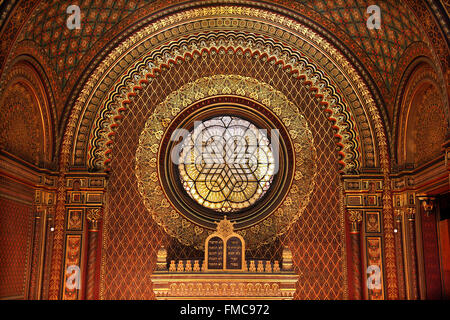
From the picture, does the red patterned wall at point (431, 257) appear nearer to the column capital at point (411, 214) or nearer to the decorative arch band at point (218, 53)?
the column capital at point (411, 214)

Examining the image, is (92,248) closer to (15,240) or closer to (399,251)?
(15,240)

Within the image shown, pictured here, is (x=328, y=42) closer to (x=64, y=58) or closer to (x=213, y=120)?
(x=213, y=120)

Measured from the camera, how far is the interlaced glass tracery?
10.9 meters

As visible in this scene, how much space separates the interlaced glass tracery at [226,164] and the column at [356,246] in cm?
204

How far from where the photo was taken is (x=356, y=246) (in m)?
10.2

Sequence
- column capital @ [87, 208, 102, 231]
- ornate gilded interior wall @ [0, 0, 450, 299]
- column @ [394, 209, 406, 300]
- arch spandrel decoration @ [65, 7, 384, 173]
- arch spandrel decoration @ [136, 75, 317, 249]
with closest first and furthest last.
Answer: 1. ornate gilded interior wall @ [0, 0, 450, 299]
2. column @ [394, 209, 406, 300]
3. column capital @ [87, 208, 102, 231]
4. arch spandrel decoration @ [136, 75, 317, 249]
5. arch spandrel decoration @ [65, 7, 384, 173]

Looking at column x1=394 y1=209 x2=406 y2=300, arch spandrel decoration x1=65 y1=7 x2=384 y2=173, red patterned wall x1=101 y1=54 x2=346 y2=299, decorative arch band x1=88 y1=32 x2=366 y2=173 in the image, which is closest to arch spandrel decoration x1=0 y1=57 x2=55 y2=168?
arch spandrel decoration x1=65 y1=7 x2=384 y2=173

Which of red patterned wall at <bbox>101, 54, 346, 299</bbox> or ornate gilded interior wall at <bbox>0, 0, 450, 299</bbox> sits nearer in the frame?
ornate gilded interior wall at <bbox>0, 0, 450, 299</bbox>

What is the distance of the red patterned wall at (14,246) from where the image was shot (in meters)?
8.87

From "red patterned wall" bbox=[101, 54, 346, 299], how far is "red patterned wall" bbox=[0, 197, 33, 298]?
1.59 metres

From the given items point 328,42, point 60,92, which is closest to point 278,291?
point 328,42

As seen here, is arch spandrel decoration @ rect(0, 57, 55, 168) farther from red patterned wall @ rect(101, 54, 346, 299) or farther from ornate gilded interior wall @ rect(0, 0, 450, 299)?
red patterned wall @ rect(101, 54, 346, 299)

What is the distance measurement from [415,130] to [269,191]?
3.43 m

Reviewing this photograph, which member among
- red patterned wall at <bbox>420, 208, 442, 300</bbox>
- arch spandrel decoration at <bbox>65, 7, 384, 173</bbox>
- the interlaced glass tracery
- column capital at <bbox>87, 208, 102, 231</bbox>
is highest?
arch spandrel decoration at <bbox>65, 7, 384, 173</bbox>
